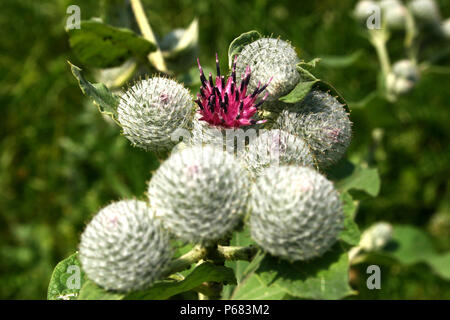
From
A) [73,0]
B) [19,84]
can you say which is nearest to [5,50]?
[19,84]

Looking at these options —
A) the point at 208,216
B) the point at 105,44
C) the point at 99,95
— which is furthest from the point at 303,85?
the point at 105,44

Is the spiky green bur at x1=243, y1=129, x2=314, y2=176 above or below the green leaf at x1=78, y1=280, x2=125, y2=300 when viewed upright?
Result: above

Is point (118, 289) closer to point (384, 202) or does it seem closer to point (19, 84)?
point (384, 202)

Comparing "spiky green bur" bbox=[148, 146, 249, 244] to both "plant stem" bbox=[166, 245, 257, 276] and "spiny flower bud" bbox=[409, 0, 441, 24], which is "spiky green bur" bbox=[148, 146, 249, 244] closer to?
"plant stem" bbox=[166, 245, 257, 276]

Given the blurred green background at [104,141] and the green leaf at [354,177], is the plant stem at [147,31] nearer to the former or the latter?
the green leaf at [354,177]

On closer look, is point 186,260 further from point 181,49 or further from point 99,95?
point 181,49

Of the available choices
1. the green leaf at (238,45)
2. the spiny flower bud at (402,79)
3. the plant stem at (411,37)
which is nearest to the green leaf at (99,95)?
the green leaf at (238,45)

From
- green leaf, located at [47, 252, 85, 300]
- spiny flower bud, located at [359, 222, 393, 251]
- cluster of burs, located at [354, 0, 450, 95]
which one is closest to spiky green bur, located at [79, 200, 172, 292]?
green leaf, located at [47, 252, 85, 300]
